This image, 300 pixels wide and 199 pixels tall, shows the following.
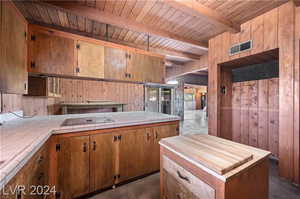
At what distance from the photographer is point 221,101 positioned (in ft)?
9.62

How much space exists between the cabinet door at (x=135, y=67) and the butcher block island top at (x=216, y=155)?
4.60 feet

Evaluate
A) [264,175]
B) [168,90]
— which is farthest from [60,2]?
[168,90]

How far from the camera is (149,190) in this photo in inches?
67.9

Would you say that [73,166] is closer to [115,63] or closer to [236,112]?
[115,63]

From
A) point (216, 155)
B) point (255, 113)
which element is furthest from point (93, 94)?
point (255, 113)

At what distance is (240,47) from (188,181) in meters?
2.57

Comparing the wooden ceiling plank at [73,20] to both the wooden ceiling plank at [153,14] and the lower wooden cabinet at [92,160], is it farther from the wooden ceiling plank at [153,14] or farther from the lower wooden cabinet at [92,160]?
the lower wooden cabinet at [92,160]

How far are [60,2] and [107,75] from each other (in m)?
1.32

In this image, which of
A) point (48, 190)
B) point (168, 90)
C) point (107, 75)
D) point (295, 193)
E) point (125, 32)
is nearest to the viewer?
point (48, 190)

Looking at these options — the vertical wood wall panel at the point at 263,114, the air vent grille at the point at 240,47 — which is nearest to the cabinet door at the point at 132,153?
the air vent grille at the point at 240,47

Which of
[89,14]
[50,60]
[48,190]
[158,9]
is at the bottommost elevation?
[48,190]

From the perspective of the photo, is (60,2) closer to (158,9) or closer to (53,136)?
(158,9)

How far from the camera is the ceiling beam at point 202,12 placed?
1.75 m

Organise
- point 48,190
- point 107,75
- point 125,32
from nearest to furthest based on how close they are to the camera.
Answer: point 48,190 → point 107,75 → point 125,32
